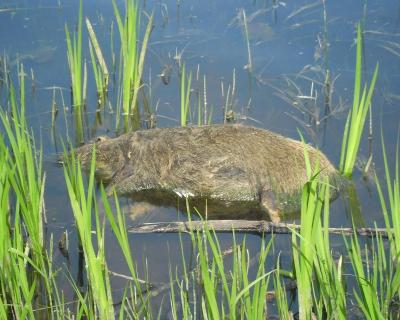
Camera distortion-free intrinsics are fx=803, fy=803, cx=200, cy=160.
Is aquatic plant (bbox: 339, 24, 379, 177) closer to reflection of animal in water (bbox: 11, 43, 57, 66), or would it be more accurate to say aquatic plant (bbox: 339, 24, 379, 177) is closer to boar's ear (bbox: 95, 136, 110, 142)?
boar's ear (bbox: 95, 136, 110, 142)

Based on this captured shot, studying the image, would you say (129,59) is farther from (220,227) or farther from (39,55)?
(39,55)

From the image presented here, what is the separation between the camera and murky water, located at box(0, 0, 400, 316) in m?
5.91

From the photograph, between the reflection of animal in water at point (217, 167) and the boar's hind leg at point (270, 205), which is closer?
the boar's hind leg at point (270, 205)

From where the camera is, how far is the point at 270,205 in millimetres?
5605

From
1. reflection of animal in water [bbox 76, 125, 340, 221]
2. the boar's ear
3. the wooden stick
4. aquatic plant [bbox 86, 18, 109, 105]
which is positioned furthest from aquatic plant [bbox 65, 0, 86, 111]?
the wooden stick

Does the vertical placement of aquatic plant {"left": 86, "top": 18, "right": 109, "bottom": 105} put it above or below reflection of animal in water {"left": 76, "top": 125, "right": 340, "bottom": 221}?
above

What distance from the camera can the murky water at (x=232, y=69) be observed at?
233 inches

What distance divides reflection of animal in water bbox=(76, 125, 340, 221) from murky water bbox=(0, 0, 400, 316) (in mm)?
239

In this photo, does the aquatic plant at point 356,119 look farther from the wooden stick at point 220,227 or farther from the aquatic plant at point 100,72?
the aquatic plant at point 100,72

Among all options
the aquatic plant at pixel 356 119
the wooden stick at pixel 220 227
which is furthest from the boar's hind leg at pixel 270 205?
the aquatic plant at pixel 356 119

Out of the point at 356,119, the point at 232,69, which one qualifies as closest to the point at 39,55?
the point at 232,69

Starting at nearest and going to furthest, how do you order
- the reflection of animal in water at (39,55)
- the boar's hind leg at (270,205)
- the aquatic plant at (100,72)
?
the boar's hind leg at (270,205) < the aquatic plant at (100,72) < the reflection of animal in water at (39,55)

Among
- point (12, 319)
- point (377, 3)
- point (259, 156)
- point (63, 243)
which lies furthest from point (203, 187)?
point (377, 3)

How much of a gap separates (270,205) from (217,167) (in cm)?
53
